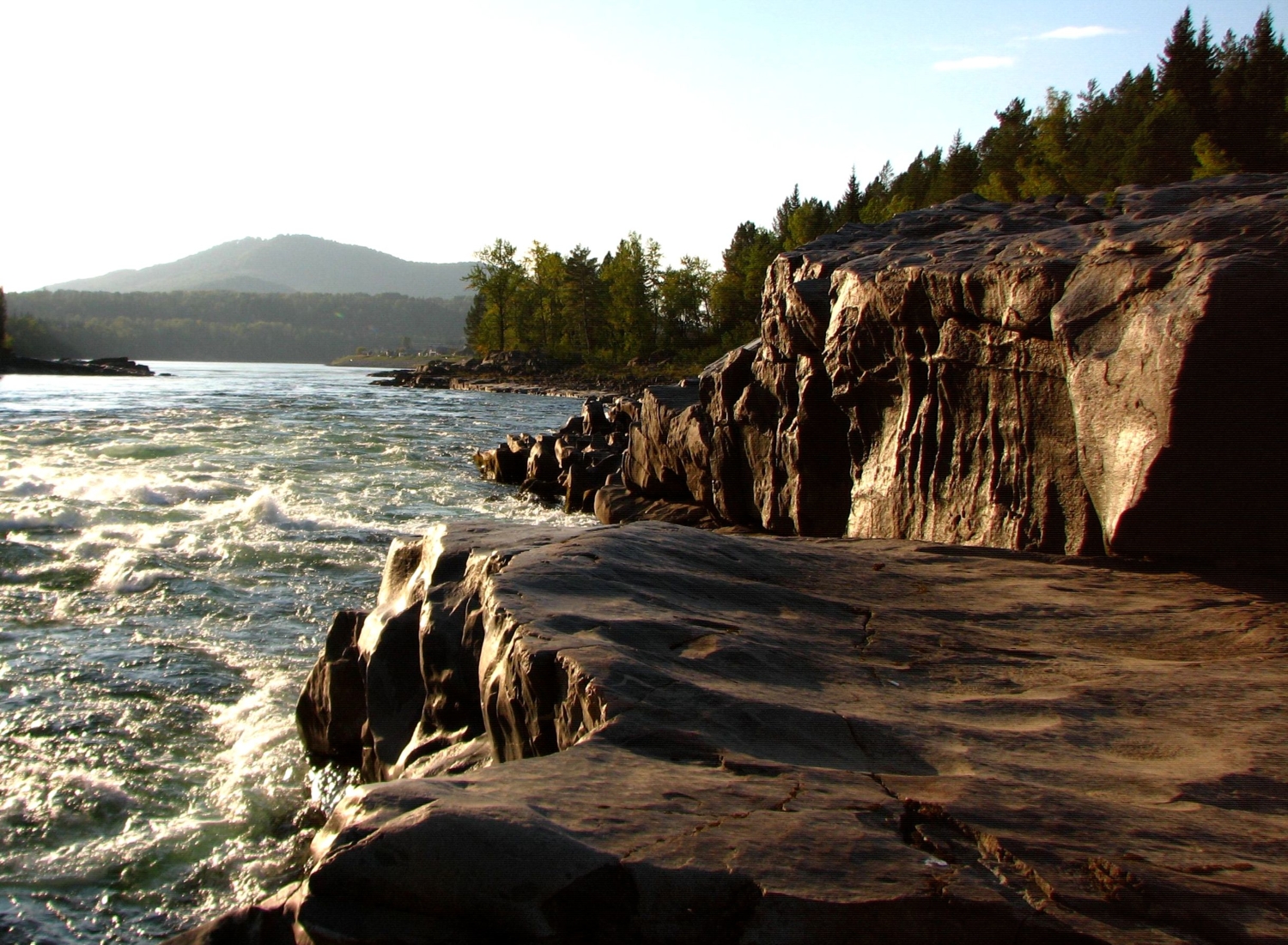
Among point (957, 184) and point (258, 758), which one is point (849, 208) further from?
point (258, 758)

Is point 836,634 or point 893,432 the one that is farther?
point 893,432

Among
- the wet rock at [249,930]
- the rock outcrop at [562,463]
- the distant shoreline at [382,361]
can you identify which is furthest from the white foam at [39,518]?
the distant shoreline at [382,361]

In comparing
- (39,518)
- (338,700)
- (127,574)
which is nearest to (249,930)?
(338,700)

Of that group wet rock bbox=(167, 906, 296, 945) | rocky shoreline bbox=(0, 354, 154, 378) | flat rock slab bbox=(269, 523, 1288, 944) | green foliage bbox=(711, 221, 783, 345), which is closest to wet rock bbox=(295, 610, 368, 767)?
flat rock slab bbox=(269, 523, 1288, 944)

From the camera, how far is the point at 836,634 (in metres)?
5.55

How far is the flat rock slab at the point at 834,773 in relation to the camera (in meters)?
2.81

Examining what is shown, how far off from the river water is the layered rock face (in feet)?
19.4

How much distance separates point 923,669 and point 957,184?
70202mm

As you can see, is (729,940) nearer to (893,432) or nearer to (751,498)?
(893,432)

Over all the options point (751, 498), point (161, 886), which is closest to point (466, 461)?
point (751, 498)

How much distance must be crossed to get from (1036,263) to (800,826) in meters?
6.00

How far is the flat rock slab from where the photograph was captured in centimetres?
281

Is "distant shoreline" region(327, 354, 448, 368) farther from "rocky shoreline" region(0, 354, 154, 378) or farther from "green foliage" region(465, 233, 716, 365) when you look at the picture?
"rocky shoreline" region(0, 354, 154, 378)

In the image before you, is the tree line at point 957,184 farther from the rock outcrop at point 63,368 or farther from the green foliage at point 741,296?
the rock outcrop at point 63,368
